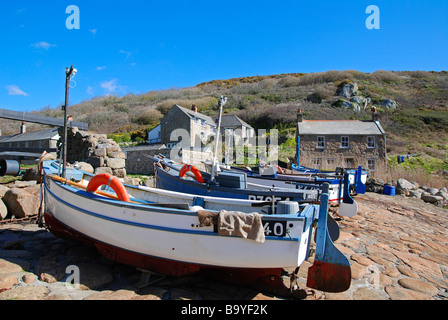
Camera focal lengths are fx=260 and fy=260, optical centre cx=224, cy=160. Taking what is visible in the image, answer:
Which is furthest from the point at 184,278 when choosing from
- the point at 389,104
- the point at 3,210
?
the point at 389,104

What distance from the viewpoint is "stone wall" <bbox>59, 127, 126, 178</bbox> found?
11.7 meters

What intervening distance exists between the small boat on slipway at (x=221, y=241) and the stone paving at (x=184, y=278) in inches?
11.2

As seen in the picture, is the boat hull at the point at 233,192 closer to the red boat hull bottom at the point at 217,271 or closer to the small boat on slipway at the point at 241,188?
the small boat on slipway at the point at 241,188

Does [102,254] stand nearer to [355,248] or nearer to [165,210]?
[165,210]

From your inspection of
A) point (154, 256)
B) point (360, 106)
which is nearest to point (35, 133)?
point (154, 256)

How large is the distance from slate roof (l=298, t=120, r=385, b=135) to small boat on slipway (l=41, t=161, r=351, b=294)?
23497mm

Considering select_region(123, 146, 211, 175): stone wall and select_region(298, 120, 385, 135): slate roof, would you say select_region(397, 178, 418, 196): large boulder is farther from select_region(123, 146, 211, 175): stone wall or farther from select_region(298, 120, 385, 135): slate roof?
select_region(123, 146, 211, 175): stone wall

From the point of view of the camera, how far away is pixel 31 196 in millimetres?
7730

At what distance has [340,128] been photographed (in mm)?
27062

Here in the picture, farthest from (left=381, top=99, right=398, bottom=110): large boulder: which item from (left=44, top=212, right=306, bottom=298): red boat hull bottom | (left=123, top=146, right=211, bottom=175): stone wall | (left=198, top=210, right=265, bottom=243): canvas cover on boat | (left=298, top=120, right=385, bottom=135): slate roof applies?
(left=198, top=210, right=265, bottom=243): canvas cover on boat

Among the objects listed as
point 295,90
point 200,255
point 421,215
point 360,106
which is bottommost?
point 421,215

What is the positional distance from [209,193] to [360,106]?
4528 centimetres

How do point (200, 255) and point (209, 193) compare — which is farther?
point (209, 193)
